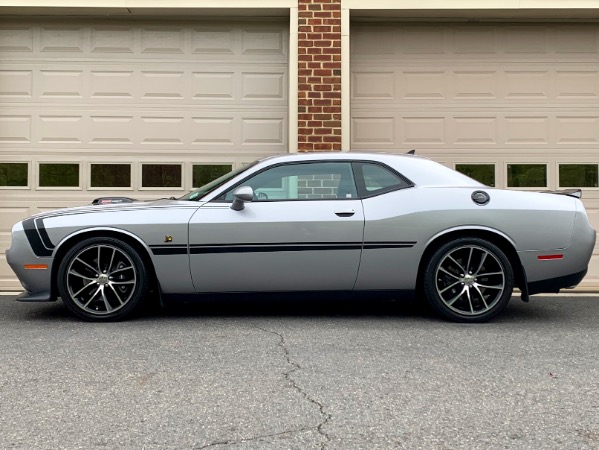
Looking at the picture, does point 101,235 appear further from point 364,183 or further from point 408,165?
point 408,165

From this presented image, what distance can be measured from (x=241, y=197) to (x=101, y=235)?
3.79ft

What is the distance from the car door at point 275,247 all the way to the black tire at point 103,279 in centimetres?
47

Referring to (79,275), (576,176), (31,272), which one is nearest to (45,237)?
(31,272)

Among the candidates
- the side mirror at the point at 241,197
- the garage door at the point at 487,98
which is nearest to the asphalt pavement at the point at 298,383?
the side mirror at the point at 241,197

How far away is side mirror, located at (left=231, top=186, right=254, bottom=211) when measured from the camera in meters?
5.32

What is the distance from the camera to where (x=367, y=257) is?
5461mm

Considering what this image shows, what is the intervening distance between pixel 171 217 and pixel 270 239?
2.63ft

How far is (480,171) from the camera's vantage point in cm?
894

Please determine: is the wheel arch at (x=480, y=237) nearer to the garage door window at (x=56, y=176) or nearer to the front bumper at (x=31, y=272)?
the front bumper at (x=31, y=272)

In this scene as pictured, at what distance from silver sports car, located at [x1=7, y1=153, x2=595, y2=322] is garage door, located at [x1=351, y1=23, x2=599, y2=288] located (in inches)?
137

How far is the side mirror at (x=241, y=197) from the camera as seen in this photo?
532cm

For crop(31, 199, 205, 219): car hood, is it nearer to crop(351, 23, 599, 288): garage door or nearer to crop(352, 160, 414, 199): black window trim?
crop(352, 160, 414, 199): black window trim

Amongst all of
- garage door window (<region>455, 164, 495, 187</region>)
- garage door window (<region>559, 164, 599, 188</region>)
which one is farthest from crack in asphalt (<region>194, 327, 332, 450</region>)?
garage door window (<region>559, 164, 599, 188</region>)

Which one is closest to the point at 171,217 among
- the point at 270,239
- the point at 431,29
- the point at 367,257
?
the point at 270,239
